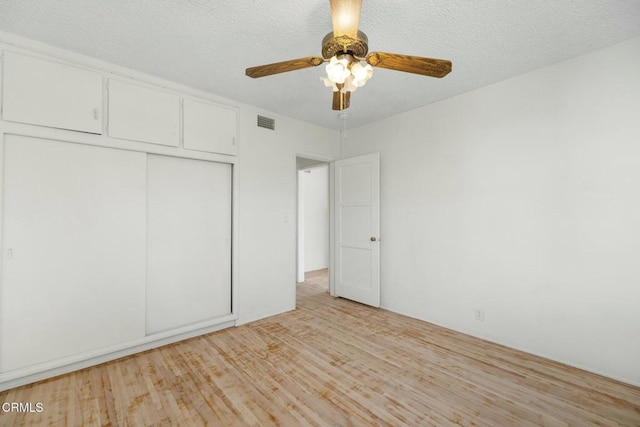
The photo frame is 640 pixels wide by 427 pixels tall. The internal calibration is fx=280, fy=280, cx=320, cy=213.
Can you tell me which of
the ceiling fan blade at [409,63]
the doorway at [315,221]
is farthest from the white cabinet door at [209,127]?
the doorway at [315,221]

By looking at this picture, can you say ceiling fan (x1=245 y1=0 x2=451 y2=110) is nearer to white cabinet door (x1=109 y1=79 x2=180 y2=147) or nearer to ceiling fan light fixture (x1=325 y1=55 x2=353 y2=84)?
ceiling fan light fixture (x1=325 y1=55 x2=353 y2=84)

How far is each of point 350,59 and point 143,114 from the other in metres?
2.22

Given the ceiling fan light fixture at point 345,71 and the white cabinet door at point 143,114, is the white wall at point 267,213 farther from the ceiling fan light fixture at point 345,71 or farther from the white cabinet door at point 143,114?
the ceiling fan light fixture at point 345,71

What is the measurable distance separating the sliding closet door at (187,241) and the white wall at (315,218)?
10.7 feet

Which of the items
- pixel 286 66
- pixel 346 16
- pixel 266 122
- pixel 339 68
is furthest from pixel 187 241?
pixel 346 16

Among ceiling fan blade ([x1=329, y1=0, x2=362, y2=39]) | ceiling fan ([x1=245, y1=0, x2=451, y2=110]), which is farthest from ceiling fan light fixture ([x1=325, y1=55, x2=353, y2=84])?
ceiling fan blade ([x1=329, y1=0, x2=362, y2=39])

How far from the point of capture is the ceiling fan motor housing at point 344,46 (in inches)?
55.9

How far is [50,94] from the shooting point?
2.24m

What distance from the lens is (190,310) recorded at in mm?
3061

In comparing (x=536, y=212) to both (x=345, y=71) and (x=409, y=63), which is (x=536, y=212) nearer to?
(x=409, y=63)

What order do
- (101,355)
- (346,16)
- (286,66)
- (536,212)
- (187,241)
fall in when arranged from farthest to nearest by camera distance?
(187,241) < (536,212) < (101,355) < (286,66) < (346,16)

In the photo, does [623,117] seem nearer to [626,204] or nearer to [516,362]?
[626,204]

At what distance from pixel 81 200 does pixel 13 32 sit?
1.29m

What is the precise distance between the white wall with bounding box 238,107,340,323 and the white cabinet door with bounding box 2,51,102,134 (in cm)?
141
